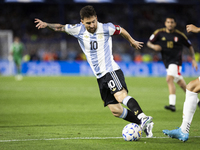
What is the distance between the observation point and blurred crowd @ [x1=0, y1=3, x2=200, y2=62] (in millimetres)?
28859

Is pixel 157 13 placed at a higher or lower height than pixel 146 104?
higher

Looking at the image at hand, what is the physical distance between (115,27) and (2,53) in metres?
23.2

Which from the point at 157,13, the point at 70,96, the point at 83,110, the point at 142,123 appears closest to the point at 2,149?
the point at 142,123

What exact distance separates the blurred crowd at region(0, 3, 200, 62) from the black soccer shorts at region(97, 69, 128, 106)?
21.5m

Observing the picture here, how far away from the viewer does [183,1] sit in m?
28.8

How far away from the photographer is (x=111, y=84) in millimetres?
5480

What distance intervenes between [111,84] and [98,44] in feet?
2.32

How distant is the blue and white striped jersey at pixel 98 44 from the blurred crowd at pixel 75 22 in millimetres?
21355

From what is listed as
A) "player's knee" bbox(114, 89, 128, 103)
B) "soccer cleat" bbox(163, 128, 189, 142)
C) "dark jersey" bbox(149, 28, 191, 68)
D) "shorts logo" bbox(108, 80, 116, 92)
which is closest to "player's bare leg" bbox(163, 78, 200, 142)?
"soccer cleat" bbox(163, 128, 189, 142)

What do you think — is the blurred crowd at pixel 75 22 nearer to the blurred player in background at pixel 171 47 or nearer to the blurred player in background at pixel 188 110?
the blurred player in background at pixel 171 47

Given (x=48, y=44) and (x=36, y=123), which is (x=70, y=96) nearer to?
(x=36, y=123)

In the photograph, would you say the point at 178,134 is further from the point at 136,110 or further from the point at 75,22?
the point at 75,22

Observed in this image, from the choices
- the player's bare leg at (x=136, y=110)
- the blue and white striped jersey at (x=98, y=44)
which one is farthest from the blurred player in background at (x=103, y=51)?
the player's bare leg at (x=136, y=110)

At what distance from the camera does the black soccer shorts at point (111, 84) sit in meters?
5.45
